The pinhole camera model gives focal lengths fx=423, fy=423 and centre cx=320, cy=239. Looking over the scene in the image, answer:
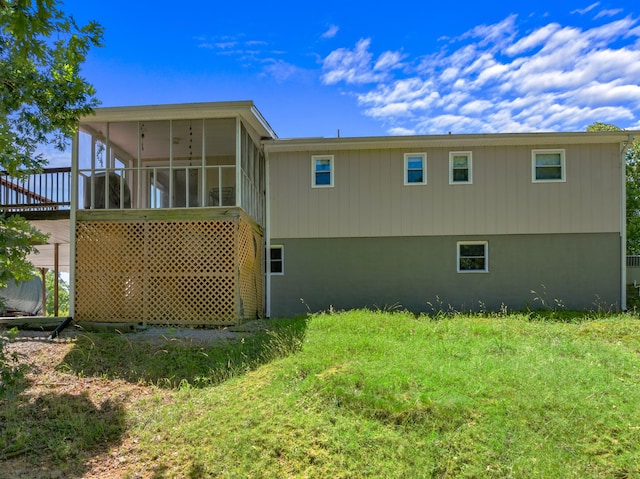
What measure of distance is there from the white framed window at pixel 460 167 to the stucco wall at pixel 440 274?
151 centimetres

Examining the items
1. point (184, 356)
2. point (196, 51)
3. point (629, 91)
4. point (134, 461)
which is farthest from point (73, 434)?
point (629, 91)

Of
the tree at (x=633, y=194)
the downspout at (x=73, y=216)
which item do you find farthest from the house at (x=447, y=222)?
the tree at (x=633, y=194)

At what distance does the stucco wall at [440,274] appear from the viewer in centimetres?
1073

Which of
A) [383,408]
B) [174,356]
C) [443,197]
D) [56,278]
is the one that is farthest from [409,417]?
[56,278]

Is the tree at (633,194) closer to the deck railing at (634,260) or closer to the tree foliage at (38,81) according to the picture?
the deck railing at (634,260)

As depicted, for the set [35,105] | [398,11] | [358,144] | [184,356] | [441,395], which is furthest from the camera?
[358,144]

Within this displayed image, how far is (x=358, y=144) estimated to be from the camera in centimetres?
1085

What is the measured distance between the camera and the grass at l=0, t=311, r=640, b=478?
378 centimetres

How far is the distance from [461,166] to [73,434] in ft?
32.5

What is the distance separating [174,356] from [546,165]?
9912mm

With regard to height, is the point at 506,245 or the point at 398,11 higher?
the point at 398,11

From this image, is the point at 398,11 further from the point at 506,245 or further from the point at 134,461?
the point at 134,461

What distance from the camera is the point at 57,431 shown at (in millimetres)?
4766

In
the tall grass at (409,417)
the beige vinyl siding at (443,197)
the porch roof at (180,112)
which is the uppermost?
the porch roof at (180,112)
